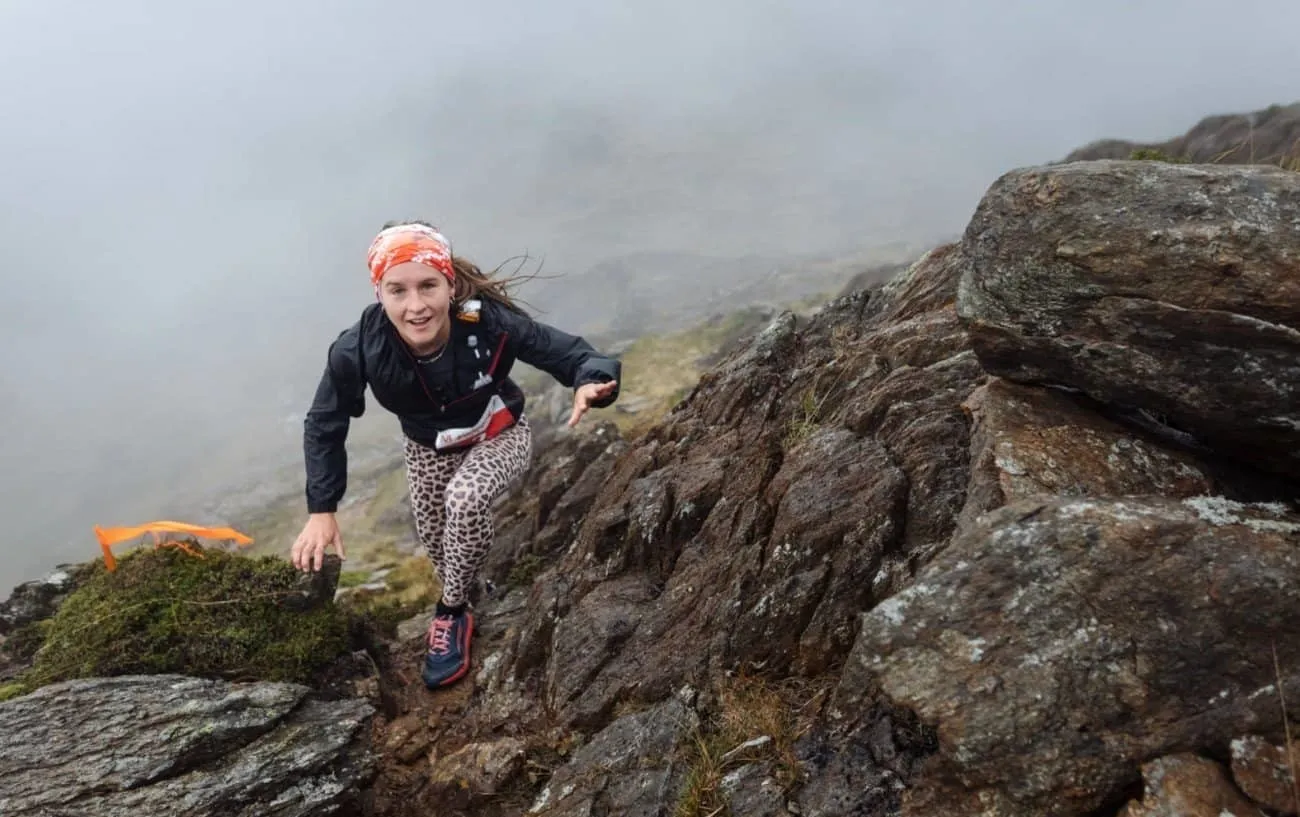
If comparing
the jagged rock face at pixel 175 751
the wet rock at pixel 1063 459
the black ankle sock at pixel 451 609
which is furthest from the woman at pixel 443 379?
the wet rock at pixel 1063 459

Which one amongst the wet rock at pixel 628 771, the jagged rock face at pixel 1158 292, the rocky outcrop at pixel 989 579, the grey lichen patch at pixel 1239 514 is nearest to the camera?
the rocky outcrop at pixel 989 579

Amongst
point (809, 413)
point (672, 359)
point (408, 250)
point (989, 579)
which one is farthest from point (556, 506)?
point (672, 359)

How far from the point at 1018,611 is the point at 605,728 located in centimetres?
452

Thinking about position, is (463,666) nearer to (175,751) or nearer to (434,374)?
(175,751)

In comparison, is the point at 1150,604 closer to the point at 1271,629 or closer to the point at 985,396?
the point at 1271,629

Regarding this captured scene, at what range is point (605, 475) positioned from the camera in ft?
46.7

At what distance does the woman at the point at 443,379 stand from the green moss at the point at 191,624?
1.80 metres

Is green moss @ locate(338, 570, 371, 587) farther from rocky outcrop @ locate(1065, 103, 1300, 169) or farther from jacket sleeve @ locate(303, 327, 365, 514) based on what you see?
rocky outcrop @ locate(1065, 103, 1300, 169)

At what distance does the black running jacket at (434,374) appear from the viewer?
8.72 metres

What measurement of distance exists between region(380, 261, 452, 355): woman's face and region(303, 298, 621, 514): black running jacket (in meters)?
0.41

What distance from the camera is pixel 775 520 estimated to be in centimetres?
776

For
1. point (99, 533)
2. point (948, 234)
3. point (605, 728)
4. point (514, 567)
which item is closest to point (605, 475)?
point (514, 567)

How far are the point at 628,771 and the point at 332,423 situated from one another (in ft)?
17.5

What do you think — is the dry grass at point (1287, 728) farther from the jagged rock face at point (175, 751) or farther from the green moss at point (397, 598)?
the green moss at point (397, 598)
